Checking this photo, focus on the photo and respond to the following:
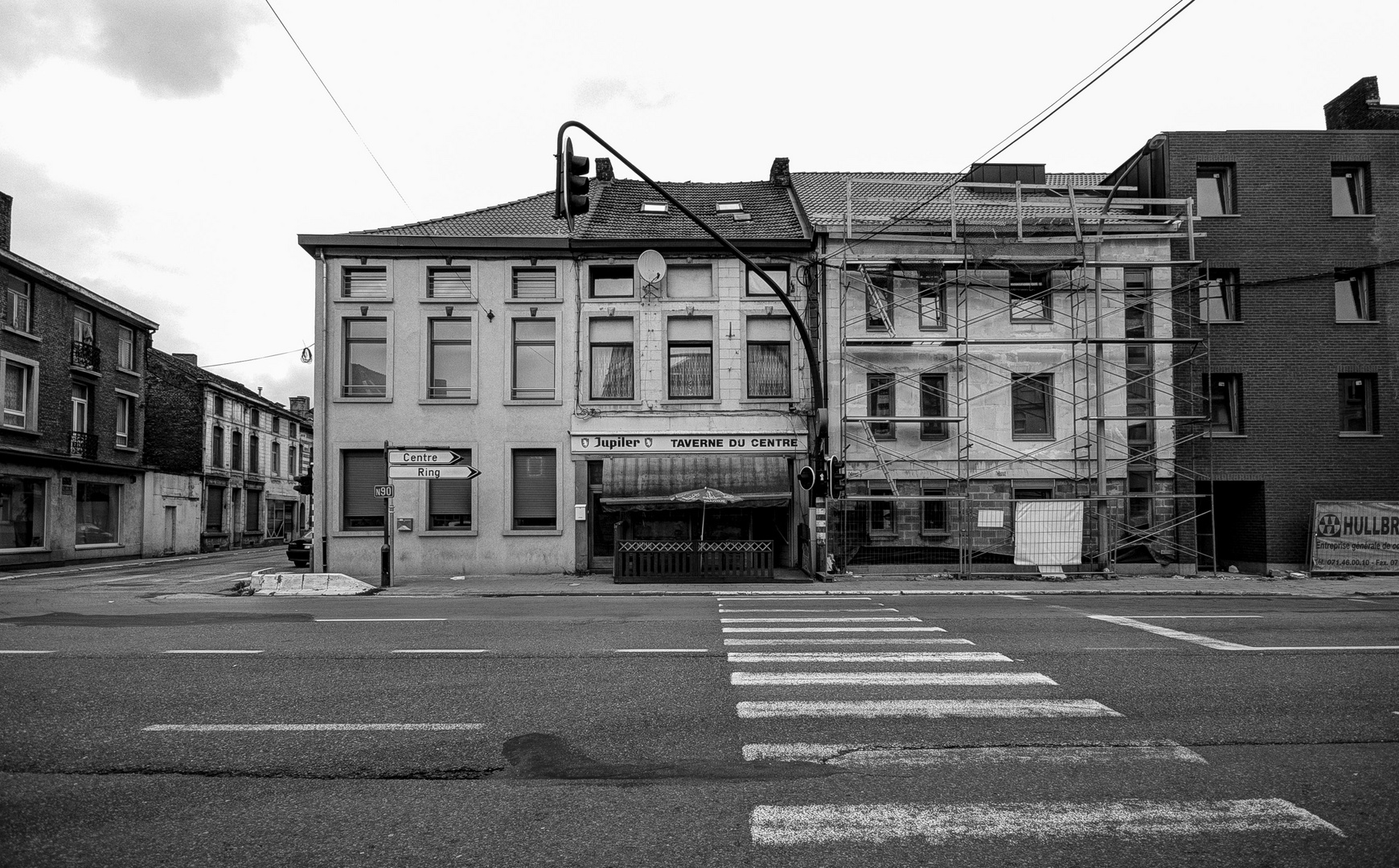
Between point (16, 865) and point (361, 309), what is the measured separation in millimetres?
21361

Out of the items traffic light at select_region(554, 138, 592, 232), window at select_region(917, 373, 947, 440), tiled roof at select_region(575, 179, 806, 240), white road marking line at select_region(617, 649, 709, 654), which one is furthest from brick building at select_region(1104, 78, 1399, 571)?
white road marking line at select_region(617, 649, 709, 654)

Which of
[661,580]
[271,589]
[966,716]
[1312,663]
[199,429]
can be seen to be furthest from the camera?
[199,429]

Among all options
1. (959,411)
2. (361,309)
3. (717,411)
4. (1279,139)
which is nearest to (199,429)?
(361,309)

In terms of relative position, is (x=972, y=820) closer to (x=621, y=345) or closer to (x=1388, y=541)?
(x=621, y=345)

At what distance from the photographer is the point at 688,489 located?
23.2 meters

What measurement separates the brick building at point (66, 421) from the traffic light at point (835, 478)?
1015 inches

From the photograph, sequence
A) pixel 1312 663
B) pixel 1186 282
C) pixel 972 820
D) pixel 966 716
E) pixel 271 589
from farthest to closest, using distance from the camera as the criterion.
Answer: pixel 1186 282, pixel 271 589, pixel 1312 663, pixel 966 716, pixel 972 820

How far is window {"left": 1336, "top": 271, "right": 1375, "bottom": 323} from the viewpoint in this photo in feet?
78.6

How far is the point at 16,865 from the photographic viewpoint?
426cm

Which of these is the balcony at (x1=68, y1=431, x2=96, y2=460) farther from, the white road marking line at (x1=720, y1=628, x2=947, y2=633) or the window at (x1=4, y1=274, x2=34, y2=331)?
the white road marking line at (x1=720, y1=628, x2=947, y2=633)

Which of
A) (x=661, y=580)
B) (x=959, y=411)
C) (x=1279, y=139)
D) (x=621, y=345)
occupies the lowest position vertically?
(x=661, y=580)

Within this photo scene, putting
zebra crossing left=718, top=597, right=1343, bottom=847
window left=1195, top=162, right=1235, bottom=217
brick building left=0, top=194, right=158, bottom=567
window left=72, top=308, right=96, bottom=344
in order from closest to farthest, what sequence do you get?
zebra crossing left=718, top=597, right=1343, bottom=847 < window left=1195, top=162, right=1235, bottom=217 < brick building left=0, top=194, right=158, bottom=567 < window left=72, top=308, right=96, bottom=344

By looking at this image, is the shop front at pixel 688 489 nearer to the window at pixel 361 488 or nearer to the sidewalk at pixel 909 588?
the sidewalk at pixel 909 588

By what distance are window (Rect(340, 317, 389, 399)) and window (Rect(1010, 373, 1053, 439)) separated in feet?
55.6
